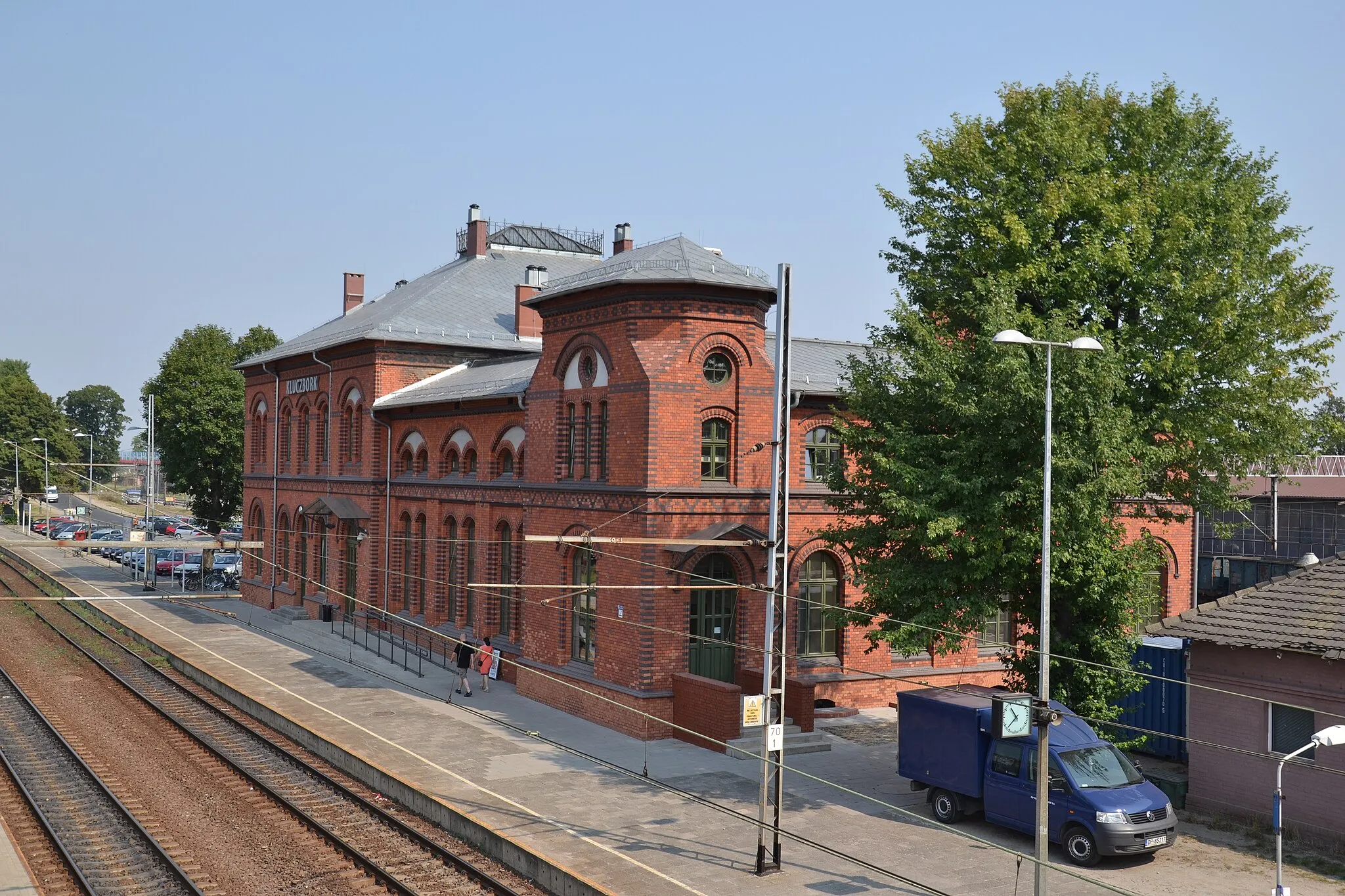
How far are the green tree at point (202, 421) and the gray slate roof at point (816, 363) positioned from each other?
38180mm

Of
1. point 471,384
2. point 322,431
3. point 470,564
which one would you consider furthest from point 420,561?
point 322,431

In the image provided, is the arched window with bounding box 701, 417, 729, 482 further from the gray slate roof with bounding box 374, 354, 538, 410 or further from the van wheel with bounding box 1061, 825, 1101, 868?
the van wheel with bounding box 1061, 825, 1101, 868

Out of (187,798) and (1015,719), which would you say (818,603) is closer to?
(1015,719)

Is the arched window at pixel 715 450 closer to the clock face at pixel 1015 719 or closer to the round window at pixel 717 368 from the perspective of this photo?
the round window at pixel 717 368

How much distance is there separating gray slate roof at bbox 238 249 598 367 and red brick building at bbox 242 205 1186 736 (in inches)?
24.0

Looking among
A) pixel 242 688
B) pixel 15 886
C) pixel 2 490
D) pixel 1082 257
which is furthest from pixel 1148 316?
pixel 2 490

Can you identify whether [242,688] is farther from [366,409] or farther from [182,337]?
[182,337]

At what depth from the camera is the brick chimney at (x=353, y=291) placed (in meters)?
54.1

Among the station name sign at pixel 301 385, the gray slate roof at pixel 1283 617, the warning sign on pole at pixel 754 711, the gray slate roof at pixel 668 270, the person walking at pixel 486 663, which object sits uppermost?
the gray slate roof at pixel 668 270

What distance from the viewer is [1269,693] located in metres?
19.1

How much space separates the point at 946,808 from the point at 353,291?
42.0 metres

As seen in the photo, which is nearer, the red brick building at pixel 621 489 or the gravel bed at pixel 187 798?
the gravel bed at pixel 187 798

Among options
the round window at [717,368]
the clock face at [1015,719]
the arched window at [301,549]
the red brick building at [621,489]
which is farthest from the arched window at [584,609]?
the arched window at [301,549]

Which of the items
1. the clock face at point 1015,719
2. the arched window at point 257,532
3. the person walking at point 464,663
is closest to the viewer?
the clock face at point 1015,719
